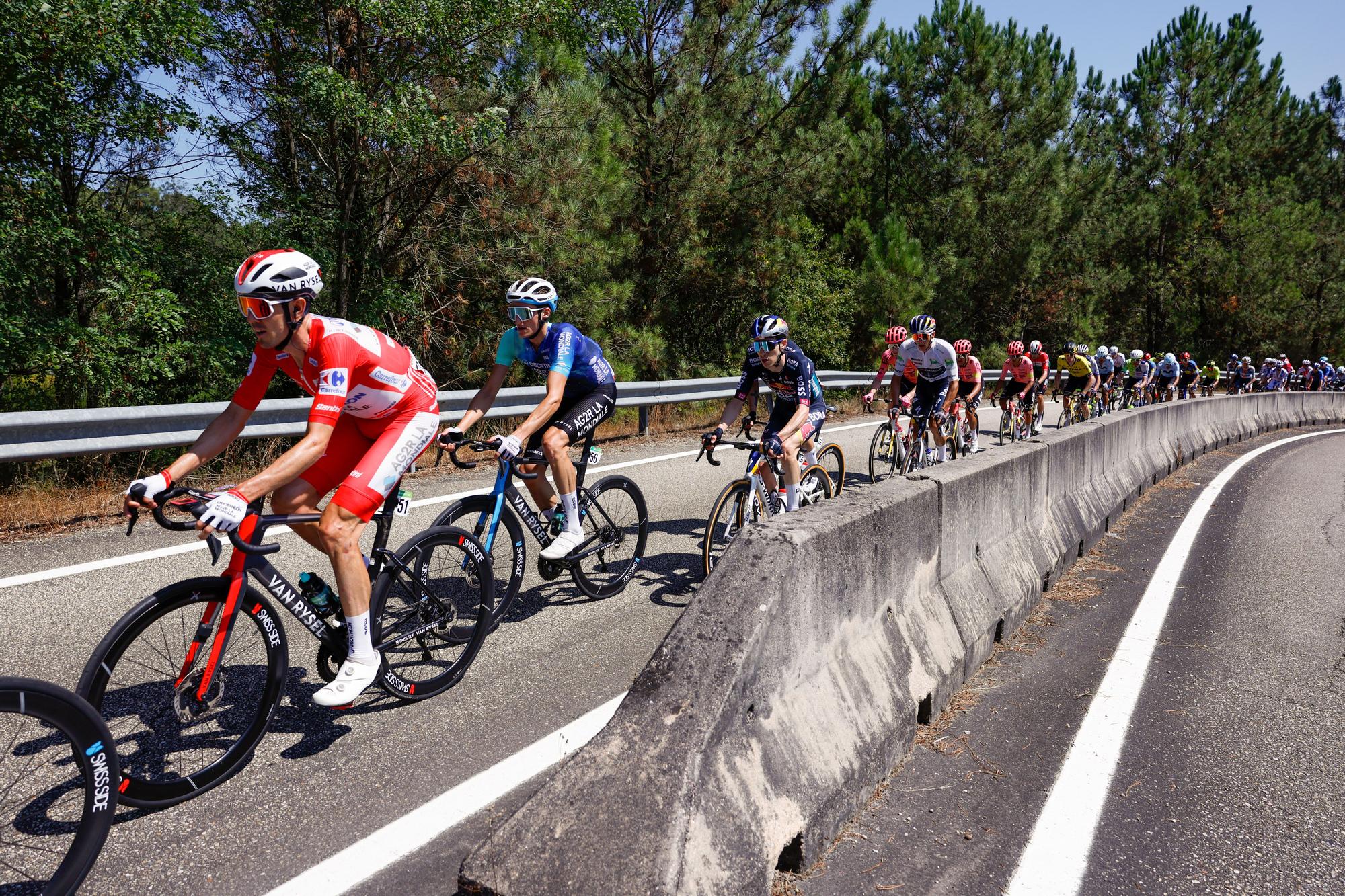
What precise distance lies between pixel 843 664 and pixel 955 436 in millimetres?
9740

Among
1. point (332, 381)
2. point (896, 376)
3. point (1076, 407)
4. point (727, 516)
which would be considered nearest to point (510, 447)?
point (332, 381)

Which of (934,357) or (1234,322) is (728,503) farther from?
(1234,322)

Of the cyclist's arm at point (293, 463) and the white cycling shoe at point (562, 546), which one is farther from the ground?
the cyclist's arm at point (293, 463)

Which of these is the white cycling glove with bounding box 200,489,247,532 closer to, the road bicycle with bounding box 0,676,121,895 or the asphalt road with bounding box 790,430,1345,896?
the road bicycle with bounding box 0,676,121,895

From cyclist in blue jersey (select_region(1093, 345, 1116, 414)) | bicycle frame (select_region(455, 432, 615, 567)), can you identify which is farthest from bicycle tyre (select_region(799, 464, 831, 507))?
cyclist in blue jersey (select_region(1093, 345, 1116, 414))

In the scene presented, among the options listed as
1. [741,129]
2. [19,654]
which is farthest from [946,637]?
[741,129]

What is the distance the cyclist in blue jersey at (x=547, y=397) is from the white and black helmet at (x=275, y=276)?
63.0 inches

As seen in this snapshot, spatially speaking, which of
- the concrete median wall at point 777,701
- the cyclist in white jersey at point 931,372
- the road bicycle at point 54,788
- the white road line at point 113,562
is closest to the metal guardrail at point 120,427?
the white road line at point 113,562

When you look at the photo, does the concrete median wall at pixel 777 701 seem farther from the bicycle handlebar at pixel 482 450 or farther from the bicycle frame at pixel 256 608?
the bicycle handlebar at pixel 482 450

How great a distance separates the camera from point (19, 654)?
430 centimetres

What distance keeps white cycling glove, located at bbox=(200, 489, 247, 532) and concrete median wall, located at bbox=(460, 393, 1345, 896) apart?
63.4 inches

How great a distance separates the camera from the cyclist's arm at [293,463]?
10.8 ft

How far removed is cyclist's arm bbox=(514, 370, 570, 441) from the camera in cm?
504

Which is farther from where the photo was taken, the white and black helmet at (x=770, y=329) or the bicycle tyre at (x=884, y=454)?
the bicycle tyre at (x=884, y=454)
